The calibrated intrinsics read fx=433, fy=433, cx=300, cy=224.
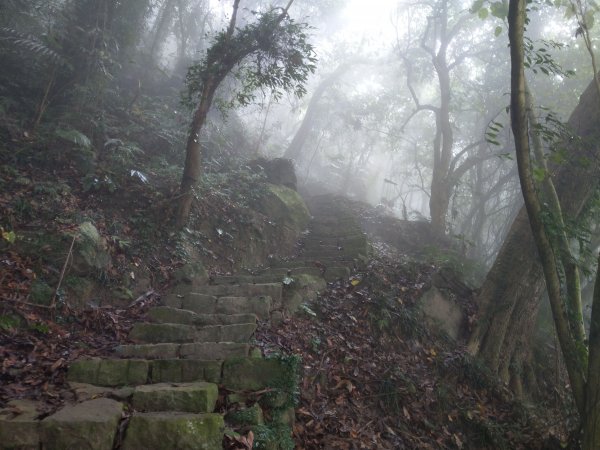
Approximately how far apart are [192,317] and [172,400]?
6.75ft

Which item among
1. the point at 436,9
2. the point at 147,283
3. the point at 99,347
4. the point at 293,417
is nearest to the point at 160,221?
the point at 147,283

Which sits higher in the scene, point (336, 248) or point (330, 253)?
point (336, 248)

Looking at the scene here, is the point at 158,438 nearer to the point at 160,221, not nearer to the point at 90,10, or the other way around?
the point at 160,221

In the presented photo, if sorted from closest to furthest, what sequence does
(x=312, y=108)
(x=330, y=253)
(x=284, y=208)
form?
(x=330, y=253) < (x=284, y=208) < (x=312, y=108)

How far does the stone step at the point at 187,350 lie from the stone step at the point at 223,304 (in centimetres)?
121

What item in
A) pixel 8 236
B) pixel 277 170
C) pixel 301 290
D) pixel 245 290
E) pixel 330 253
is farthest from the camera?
pixel 277 170

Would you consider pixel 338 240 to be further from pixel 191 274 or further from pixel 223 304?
pixel 223 304

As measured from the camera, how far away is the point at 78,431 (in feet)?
9.25

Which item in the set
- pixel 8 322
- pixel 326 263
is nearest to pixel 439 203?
pixel 326 263

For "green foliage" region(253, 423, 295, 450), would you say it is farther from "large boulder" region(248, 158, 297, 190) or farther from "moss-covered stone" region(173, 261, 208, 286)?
"large boulder" region(248, 158, 297, 190)

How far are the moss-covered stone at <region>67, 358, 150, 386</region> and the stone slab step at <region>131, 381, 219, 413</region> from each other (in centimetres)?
57

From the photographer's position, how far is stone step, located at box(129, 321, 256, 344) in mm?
4984

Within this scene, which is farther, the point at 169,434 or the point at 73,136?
the point at 73,136

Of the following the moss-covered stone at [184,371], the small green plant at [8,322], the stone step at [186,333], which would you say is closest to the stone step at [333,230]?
the stone step at [186,333]
